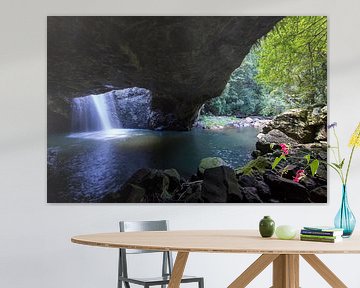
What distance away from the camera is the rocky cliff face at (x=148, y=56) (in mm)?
6449

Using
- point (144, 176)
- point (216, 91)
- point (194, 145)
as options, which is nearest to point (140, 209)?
point (144, 176)

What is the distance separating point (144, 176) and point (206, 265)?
88 centimetres

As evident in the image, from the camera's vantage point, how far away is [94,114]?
6465 millimetres

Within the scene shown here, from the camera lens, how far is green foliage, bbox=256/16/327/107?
6.50 m

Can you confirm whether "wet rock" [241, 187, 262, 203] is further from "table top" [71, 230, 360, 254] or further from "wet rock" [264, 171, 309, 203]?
"table top" [71, 230, 360, 254]

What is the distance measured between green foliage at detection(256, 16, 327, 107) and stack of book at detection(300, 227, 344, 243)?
95.3 inches

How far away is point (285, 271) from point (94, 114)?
2.65m

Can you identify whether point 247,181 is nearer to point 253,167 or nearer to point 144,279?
point 253,167

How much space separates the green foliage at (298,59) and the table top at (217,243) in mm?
2086

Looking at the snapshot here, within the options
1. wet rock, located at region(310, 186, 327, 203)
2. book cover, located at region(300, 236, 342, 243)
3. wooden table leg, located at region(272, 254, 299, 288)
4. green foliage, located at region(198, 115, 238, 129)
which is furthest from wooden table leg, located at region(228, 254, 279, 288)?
green foliage, located at region(198, 115, 238, 129)

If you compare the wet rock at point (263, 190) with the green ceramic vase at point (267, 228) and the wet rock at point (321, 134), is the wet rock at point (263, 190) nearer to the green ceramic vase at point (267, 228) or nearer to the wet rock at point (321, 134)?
the wet rock at point (321, 134)

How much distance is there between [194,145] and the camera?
6477 mm

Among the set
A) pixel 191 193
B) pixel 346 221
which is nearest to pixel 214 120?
pixel 191 193

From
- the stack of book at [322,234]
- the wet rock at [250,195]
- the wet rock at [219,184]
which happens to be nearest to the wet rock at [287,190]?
the wet rock at [250,195]
